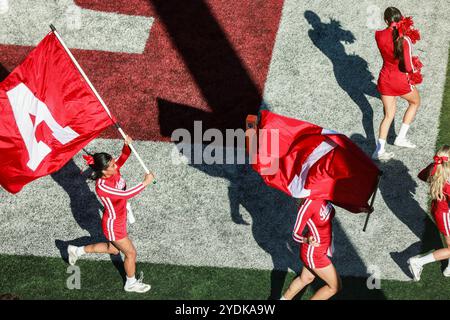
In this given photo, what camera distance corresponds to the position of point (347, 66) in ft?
34.3

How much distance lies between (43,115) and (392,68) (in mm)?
4159

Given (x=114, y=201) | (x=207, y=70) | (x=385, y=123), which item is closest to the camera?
(x=114, y=201)

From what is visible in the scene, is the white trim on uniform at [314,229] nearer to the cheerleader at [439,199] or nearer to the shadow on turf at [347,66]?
the cheerleader at [439,199]

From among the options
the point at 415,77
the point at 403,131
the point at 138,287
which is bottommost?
the point at 138,287

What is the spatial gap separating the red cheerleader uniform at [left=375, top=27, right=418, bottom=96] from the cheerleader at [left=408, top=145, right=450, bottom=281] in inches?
55.8

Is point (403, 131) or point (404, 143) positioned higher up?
point (403, 131)

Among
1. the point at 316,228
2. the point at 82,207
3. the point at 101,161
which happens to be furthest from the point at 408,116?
the point at 82,207

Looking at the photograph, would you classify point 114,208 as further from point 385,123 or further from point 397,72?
point 397,72

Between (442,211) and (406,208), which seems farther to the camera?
(406,208)

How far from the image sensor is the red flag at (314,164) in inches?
286

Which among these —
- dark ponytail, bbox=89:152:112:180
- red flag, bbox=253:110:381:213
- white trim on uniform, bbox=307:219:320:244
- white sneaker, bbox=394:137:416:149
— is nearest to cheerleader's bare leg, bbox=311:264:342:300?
white trim on uniform, bbox=307:219:320:244

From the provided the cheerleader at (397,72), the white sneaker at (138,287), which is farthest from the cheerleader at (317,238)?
the cheerleader at (397,72)

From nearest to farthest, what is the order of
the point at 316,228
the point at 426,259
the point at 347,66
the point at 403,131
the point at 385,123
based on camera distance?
the point at 316,228
the point at 426,259
the point at 385,123
the point at 403,131
the point at 347,66

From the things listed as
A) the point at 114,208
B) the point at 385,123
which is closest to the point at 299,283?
the point at 114,208
